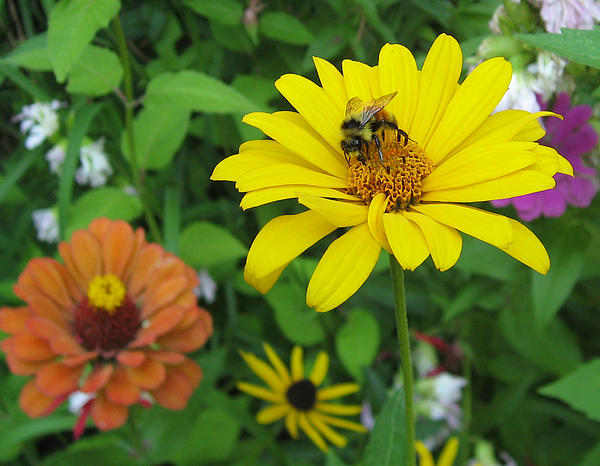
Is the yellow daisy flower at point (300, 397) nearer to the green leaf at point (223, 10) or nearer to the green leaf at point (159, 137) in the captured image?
the green leaf at point (159, 137)

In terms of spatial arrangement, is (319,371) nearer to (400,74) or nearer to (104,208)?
(104,208)

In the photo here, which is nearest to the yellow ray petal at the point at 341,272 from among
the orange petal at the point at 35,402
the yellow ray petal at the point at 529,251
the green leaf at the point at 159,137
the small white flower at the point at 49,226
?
the yellow ray petal at the point at 529,251

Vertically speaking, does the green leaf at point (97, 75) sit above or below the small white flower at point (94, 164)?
above

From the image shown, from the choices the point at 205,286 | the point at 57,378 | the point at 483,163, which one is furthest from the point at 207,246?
the point at 483,163

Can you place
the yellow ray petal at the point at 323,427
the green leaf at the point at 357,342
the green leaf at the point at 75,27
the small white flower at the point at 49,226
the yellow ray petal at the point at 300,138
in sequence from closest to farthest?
the yellow ray petal at the point at 300,138 < the green leaf at the point at 75,27 < the yellow ray petal at the point at 323,427 < the green leaf at the point at 357,342 < the small white flower at the point at 49,226

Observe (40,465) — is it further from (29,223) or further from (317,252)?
(317,252)

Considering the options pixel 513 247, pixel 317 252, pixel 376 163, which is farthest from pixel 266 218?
pixel 513 247

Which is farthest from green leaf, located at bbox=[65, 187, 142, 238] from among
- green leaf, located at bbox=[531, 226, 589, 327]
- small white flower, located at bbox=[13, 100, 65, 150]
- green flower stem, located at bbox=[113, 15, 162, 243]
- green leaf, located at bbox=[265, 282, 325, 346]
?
green leaf, located at bbox=[531, 226, 589, 327]
